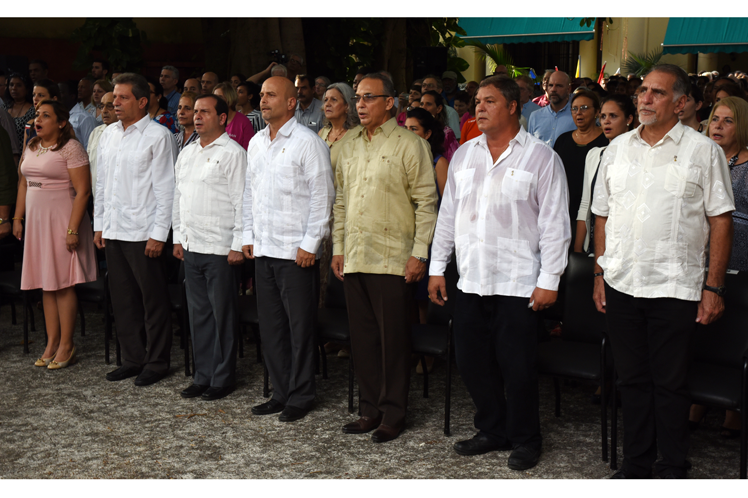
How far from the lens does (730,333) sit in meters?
3.75

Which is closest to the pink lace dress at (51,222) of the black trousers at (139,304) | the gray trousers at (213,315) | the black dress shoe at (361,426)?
the black trousers at (139,304)

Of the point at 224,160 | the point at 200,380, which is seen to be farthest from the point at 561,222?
the point at 200,380

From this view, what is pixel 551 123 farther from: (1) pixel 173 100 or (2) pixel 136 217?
(1) pixel 173 100

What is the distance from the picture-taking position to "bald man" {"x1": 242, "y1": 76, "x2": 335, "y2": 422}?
4332mm

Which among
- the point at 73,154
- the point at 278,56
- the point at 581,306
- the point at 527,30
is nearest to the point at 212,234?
the point at 73,154

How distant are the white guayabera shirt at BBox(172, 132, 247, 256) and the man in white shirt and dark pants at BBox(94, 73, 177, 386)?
0.36 m

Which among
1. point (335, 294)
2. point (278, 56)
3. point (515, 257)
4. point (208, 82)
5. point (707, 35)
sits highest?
point (707, 35)

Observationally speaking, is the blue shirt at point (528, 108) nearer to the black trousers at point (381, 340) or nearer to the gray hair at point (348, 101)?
the gray hair at point (348, 101)

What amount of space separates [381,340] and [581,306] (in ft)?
3.52

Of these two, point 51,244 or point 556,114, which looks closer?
point 51,244

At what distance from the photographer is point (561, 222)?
363cm

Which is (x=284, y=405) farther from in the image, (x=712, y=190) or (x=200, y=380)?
(x=712, y=190)

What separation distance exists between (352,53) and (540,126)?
5845 mm

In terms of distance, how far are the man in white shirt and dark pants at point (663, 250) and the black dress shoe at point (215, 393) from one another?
2420 millimetres
